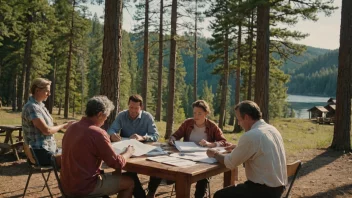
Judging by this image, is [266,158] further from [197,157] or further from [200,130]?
[200,130]

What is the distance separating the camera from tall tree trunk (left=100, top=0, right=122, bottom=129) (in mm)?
6707

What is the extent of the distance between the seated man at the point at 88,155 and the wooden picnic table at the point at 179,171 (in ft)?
0.66

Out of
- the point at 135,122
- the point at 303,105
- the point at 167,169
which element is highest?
the point at 135,122

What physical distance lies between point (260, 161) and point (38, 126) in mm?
3307

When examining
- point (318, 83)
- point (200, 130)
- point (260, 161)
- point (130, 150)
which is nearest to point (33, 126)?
point (130, 150)

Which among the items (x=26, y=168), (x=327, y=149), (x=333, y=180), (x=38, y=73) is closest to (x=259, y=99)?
(x=327, y=149)

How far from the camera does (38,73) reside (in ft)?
86.0

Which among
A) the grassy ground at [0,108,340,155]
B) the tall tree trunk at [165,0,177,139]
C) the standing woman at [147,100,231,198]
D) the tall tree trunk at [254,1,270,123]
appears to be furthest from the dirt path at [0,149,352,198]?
the tall tree trunk at [165,0,177,139]

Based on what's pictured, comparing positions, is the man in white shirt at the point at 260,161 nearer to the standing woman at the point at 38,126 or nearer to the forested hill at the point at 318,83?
the standing woman at the point at 38,126

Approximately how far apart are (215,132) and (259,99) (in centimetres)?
750

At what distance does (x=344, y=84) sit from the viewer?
10.2 meters

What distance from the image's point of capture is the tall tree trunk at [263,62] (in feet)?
38.9

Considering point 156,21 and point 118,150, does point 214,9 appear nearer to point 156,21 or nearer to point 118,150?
point 156,21

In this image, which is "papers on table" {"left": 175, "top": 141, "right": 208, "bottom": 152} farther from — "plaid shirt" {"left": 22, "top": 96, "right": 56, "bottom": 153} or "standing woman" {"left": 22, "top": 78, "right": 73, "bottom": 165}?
"plaid shirt" {"left": 22, "top": 96, "right": 56, "bottom": 153}
